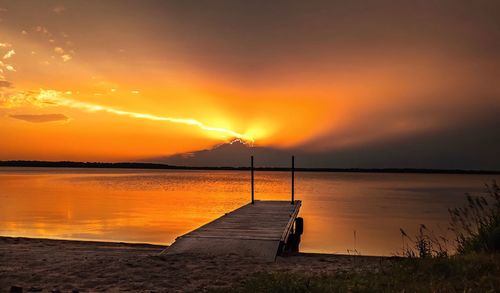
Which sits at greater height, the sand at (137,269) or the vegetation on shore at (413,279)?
the vegetation on shore at (413,279)

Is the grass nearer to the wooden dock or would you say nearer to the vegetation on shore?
the vegetation on shore

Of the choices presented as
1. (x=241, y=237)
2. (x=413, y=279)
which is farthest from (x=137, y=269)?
(x=413, y=279)

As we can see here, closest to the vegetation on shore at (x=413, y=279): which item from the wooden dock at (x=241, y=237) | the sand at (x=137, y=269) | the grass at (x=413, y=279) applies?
the grass at (x=413, y=279)

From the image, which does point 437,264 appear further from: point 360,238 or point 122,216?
point 122,216

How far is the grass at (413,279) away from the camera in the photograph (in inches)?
239

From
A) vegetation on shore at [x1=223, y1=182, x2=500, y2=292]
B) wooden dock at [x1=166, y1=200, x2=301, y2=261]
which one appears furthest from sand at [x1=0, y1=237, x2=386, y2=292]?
vegetation on shore at [x1=223, y1=182, x2=500, y2=292]

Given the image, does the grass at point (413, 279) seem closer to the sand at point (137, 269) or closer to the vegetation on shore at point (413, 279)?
the vegetation on shore at point (413, 279)

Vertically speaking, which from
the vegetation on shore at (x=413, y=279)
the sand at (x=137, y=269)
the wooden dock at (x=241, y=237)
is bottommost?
the sand at (x=137, y=269)

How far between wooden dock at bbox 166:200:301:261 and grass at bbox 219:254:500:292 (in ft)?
8.31

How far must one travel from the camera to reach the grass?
6066 mm

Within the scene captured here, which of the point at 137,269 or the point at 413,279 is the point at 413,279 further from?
the point at 137,269

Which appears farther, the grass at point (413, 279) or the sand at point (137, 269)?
the sand at point (137, 269)

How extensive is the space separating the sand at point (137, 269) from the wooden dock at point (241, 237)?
1.51 feet

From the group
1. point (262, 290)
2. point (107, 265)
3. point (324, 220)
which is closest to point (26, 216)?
point (324, 220)
